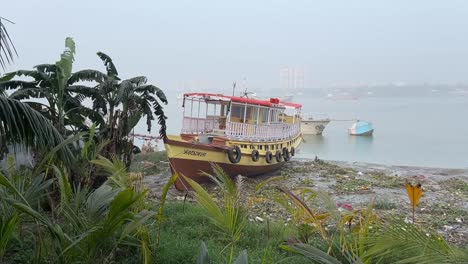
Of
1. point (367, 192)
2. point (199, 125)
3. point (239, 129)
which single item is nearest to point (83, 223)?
point (367, 192)

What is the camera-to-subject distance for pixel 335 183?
35.9 feet

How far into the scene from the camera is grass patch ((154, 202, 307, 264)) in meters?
4.06

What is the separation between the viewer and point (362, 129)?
31.6 meters

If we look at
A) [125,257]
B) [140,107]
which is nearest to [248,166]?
[140,107]

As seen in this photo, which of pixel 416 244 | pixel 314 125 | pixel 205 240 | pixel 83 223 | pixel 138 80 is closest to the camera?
pixel 416 244

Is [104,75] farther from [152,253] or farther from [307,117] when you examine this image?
[307,117]

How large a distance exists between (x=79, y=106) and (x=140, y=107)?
118 cm

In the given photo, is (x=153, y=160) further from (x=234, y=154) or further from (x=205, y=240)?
(x=205, y=240)

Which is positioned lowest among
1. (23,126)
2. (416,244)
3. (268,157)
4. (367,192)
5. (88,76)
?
(367,192)

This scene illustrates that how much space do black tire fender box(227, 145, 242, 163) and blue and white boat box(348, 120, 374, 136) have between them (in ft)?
75.9

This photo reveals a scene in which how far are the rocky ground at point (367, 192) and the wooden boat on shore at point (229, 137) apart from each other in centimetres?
54

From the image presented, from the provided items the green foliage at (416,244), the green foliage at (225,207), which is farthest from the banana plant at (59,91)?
the green foliage at (416,244)

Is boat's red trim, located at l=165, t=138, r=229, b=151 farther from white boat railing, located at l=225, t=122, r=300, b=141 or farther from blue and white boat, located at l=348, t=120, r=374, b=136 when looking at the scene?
blue and white boat, located at l=348, t=120, r=374, b=136

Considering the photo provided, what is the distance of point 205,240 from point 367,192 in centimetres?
594
